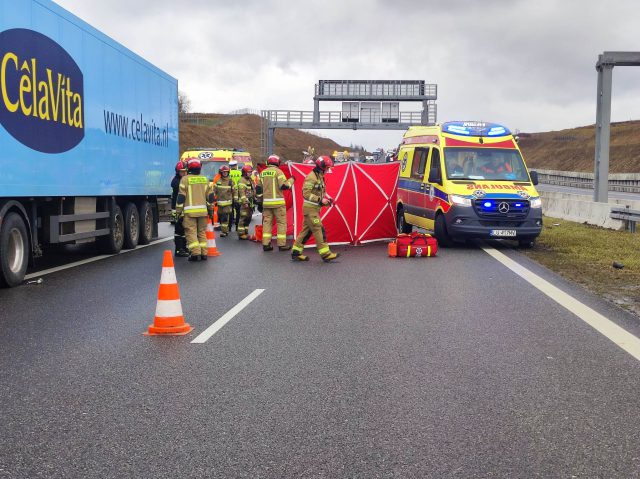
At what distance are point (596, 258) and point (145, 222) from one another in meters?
9.09

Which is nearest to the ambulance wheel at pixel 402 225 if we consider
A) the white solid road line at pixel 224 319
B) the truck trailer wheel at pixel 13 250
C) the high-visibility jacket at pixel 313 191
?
the high-visibility jacket at pixel 313 191

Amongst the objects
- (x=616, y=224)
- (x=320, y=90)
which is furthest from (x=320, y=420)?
(x=320, y=90)

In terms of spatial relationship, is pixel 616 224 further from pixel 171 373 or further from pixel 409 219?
pixel 171 373

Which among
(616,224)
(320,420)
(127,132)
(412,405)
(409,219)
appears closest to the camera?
(320,420)

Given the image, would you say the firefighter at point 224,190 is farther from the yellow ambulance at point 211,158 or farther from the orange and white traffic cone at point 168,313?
the orange and white traffic cone at point 168,313

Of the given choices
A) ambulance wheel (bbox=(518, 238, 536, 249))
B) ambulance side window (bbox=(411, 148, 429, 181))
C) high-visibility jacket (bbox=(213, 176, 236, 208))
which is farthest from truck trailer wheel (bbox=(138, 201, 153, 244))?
ambulance wheel (bbox=(518, 238, 536, 249))

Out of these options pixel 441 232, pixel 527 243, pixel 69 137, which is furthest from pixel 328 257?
pixel 527 243

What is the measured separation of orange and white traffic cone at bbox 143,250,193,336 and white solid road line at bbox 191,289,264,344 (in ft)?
0.68

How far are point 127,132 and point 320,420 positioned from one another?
36.1ft

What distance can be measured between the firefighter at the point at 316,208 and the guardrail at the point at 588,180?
4537 cm

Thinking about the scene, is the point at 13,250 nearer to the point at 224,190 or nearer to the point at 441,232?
the point at 224,190

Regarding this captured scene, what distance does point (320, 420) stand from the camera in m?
4.57

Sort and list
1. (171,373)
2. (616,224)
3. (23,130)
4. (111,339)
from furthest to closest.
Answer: (616,224) → (23,130) → (111,339) → (171,373)

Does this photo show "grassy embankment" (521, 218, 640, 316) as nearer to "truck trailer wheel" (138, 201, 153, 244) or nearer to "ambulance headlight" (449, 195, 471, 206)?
"ambulance headlight" (449, 195, 471, 206)
